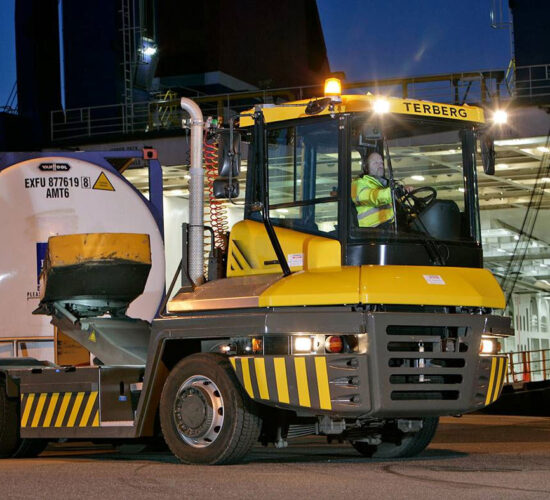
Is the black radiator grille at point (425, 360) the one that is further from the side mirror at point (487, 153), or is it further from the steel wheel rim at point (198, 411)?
the side mirror at point (487, 153)

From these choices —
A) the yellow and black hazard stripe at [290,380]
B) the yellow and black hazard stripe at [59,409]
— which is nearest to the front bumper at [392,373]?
the yellow and black hazard stripe at [290,380]

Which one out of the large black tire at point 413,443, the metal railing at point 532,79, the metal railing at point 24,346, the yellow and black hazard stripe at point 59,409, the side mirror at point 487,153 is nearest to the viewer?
the side mirror at point 487,153

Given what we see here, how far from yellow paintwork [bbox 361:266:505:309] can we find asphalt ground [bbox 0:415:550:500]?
1353mm

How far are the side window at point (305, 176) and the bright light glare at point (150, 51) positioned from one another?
76.3 ft

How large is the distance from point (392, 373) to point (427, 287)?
0.77m

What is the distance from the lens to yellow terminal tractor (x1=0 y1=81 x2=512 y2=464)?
9.45 m

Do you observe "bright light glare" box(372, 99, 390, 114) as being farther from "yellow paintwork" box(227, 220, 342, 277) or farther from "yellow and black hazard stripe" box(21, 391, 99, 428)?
"yellow and black hazard stripe" box(21, 391, 99, 428)

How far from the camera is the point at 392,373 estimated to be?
941cm

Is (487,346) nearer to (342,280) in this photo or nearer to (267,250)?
(342,280)

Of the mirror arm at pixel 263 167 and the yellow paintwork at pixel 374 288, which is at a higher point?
the mirror arm at pixel 263 167

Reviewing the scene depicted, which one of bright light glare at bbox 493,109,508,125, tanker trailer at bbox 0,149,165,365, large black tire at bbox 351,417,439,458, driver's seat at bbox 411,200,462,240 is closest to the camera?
driver's seat at bbox 411,200,462,240

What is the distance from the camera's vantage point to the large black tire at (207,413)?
973 cm

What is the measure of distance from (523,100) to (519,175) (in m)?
4.60

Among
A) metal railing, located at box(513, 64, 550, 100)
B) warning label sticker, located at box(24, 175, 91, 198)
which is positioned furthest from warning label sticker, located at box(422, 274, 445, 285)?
metal railing, located at box(513, 64, 550, 100)
